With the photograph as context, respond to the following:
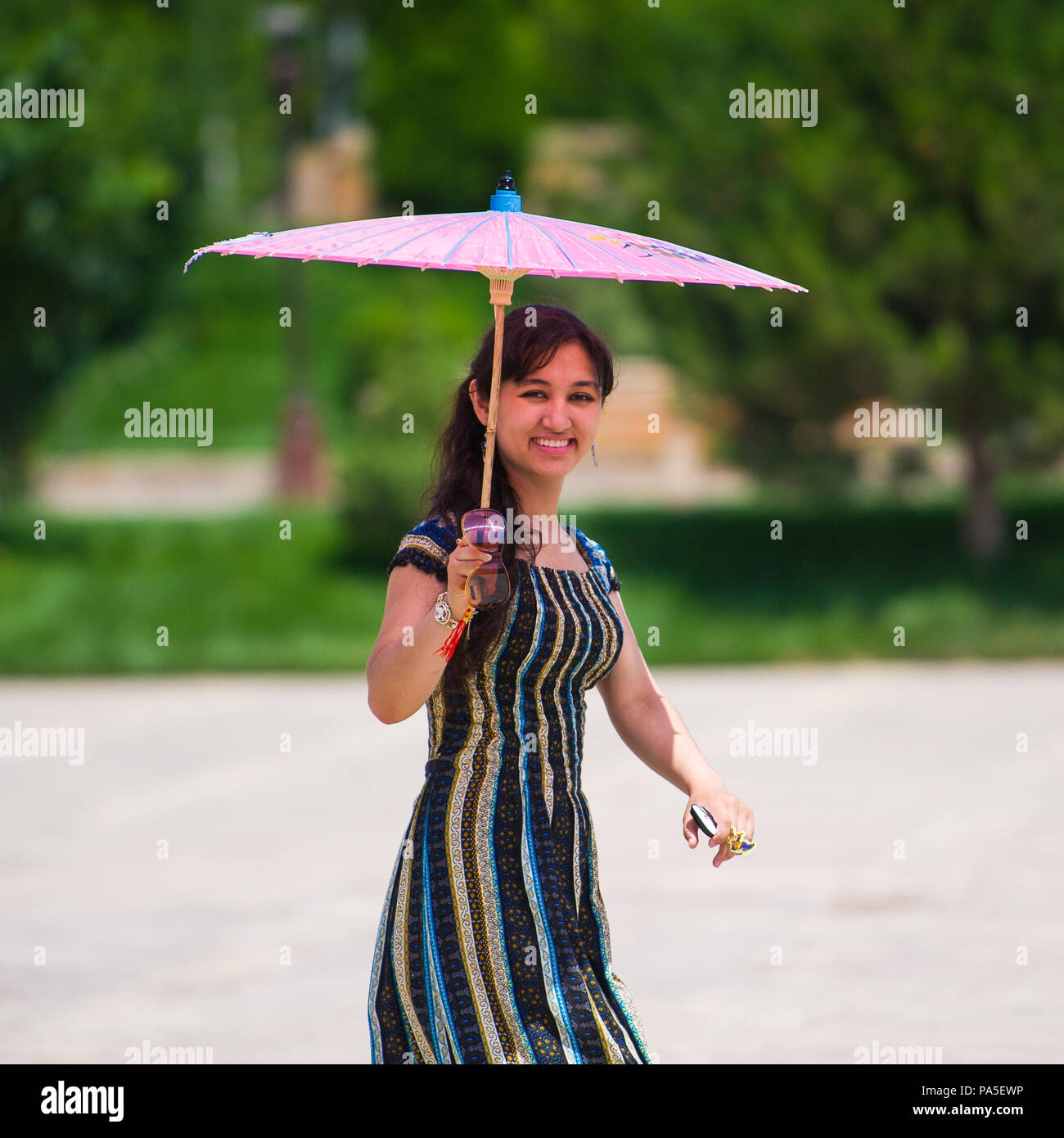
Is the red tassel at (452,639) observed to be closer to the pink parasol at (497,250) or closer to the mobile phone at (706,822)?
the pink parasol at (497,250)

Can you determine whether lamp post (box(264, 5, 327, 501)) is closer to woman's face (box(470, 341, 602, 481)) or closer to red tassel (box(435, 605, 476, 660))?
woman's face (box(470, 341, 602, 481))

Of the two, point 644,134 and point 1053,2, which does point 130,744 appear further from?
point 1053,2

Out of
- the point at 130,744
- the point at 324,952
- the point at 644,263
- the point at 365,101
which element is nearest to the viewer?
the point at 644,263

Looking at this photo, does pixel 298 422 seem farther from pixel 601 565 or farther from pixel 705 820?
pixel 705 820

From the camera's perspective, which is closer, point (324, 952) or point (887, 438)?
point (324, 952)

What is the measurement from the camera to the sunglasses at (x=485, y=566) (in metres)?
3.30

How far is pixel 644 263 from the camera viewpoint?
3.62 metres

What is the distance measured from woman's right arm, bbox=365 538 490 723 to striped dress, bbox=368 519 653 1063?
5 centimetres

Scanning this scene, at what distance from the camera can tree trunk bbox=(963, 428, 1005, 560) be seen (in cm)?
1788

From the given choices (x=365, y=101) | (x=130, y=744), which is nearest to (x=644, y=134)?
(x=130, y=744)

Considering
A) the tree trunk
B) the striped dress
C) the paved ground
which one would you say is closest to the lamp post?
the tree trunk

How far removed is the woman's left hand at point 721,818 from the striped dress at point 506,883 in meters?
0.24

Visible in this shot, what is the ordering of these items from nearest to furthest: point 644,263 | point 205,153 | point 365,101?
point 644,263 → point 205,153 → point 365,101

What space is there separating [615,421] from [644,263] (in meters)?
24.1
